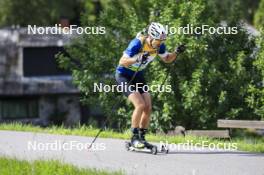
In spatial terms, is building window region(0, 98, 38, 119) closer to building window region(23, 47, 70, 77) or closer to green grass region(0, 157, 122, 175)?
building window region(23, 47, 70, 77)

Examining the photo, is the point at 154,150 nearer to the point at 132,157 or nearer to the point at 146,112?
the point at 132,157

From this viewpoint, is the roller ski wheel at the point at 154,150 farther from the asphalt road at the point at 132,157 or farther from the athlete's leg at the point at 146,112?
the athlete's leg at the point at 146,112

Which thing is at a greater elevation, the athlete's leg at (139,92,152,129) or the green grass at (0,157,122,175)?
the athlete's leg at (139,92,152,129)

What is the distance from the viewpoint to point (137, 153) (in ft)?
39.1

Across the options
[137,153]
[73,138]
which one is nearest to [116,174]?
[137,153]

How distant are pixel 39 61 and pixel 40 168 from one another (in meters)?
29.2

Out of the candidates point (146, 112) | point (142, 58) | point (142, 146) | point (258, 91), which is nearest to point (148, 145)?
point (142, 146)

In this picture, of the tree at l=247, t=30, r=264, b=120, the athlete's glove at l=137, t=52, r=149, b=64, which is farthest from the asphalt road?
the tree at l=247, t=30, r=264, b=120

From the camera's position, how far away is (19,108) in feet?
129

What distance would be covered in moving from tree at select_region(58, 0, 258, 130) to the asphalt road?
7.08 m

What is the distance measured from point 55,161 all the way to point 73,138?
11.4ft

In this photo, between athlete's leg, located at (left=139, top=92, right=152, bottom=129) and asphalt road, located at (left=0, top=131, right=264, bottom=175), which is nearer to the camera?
asphalt road, located at (left=0, top=131, right=264, bottom=175)

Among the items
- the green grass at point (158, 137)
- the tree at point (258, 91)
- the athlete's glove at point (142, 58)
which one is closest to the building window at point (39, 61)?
the tree at point (258, 91)

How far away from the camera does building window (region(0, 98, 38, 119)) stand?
39.0m
